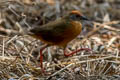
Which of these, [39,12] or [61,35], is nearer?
[61,35]

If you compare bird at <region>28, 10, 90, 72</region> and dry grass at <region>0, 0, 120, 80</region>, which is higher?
bird at <region>28, 10, 90, 72</region>

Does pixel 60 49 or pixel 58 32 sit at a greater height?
pixel 58 32

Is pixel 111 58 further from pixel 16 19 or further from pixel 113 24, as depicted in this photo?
pixel 16 19

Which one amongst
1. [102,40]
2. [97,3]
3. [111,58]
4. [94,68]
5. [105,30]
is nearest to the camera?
[94,68]

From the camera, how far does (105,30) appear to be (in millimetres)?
5461

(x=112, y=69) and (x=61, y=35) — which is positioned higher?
(x=61, y=35)

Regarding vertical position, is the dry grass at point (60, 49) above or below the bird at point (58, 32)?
below

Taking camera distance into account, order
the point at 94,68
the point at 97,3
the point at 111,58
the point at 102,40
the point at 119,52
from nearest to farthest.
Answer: the point at 94,68 < the point at 111,58 < the point at 119,52 < the point at 102,40 < the point at 97,3

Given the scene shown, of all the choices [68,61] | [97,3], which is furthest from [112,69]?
[97,3]

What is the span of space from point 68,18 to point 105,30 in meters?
1.74

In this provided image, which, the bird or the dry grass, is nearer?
the dry grass

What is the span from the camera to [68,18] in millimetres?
3896

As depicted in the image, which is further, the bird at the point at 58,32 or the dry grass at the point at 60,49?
the bird at the point at 58,32

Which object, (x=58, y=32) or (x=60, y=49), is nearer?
(x=58, y=32)
